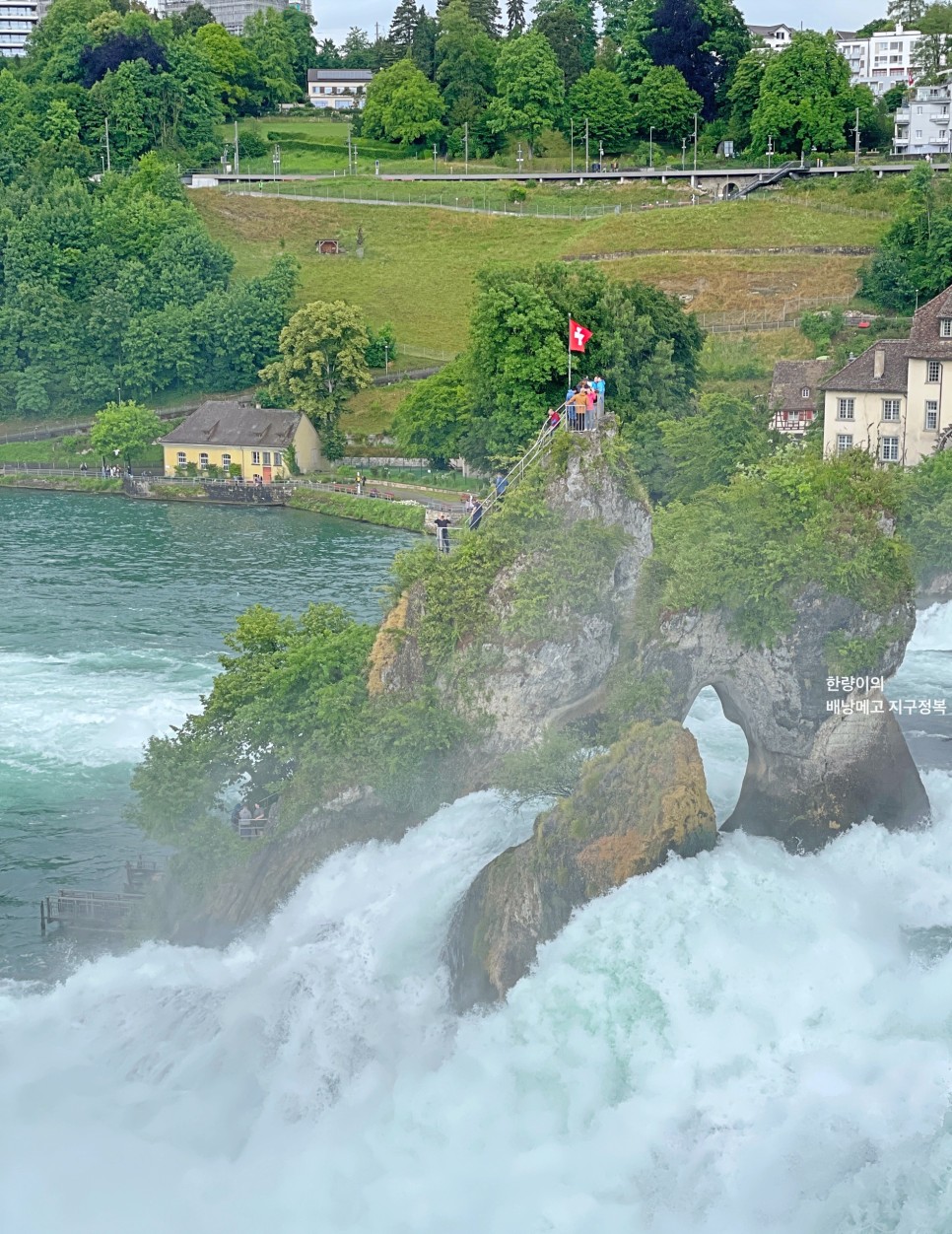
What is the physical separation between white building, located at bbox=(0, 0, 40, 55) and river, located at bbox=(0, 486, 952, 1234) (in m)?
182

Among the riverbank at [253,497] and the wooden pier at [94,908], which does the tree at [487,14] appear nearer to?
the riverbank at [253,497]

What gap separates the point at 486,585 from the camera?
34.0 meters

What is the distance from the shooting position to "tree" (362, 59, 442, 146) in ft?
493

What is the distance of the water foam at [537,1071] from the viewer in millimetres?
25625

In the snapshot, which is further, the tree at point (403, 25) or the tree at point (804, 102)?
the tree at point (403, 25)

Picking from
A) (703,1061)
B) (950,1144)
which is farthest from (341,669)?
(950,1144)

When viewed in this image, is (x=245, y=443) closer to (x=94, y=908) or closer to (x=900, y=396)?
(x=900, y=396)

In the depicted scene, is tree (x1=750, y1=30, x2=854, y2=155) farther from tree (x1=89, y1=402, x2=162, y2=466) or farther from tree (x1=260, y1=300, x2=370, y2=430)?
tree (x1=89, y1=402, x2=162, y2=466)

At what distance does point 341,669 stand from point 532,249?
91.9 metres

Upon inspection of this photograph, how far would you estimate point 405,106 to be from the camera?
151000 millimetres

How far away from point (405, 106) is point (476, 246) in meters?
31.9

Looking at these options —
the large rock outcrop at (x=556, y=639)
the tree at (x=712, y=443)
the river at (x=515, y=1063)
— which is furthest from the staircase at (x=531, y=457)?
the tree at (x=712, y=443)

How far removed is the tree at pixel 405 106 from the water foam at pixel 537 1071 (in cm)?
12714

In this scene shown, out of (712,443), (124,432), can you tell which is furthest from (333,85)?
(712,443)
